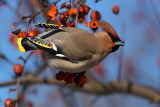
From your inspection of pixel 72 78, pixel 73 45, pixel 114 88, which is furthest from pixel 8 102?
pixel 114 88

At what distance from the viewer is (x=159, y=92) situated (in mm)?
3049

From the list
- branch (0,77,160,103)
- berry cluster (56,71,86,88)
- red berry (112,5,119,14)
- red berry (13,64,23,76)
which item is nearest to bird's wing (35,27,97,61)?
berry cluster (56,71,86,88)

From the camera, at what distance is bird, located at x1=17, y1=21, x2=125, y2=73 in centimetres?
142

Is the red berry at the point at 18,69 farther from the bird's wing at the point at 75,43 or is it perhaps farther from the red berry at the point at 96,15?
the red berry at the point at 96,15

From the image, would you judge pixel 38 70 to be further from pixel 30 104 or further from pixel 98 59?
pixel 98 59

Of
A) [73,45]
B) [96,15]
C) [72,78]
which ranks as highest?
[96,15]

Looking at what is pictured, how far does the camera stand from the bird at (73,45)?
55.7 inches

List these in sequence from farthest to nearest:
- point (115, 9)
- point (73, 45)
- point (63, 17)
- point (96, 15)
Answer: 1. point (115, 9)
2. point (96, 15)
3. point (63, 17)
4. point (73, 45)

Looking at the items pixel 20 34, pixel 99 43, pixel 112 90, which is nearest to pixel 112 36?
pixel 99 43

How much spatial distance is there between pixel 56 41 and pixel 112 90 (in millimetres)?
1629

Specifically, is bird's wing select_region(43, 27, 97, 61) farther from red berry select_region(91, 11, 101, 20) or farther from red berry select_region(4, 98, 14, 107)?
red berry select_region(4, 98, 14, 107)

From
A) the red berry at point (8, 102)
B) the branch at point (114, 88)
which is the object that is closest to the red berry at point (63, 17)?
the red berry at point (8, 102)

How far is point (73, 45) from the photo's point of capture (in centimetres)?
144

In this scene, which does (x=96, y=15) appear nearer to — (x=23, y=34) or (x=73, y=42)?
(x=73, y=42)
